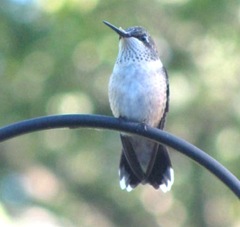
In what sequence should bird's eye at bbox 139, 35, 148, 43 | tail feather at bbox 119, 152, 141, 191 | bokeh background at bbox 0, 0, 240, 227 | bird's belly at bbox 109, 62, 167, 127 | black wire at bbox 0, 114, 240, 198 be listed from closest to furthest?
black wire at bbox 0, 114, 240, 198
tail feather at bbox 119, 152, 141, 191
bird's belly at bbox 109, 62, 167, 127
bird's eye at bbox 139, 35, 148, 43
bokeh background at bbox 0, 0, 240, 227

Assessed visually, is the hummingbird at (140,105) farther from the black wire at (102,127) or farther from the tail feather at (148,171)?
the black wire at (102,127)

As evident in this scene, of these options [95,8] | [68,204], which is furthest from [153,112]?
[68,204]

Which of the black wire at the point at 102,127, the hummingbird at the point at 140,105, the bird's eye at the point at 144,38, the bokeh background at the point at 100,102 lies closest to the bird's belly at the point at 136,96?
the hummingbird at the point at 140,105

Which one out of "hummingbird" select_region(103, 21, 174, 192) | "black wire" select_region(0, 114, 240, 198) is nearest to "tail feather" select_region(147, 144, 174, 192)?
"hummingbird" select_region(103, 21, 174, 192)

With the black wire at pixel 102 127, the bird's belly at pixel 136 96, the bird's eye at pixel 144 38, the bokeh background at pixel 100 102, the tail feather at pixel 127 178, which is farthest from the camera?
the bokeh background at pixel 100 102

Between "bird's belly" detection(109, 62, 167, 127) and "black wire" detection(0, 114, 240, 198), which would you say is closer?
"black wire" detection(0, 114, 240, 198)

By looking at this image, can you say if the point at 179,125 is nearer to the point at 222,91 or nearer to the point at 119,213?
the point at 222,91

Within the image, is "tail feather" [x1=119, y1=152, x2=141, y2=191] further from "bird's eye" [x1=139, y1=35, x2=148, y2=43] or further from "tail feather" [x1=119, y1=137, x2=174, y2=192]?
"bird's eye" [x1=139, y1=35, x2=148, y2=43]

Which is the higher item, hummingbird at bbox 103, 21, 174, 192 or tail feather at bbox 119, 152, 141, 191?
hummingbird at bbox 103, 21, 174, 192

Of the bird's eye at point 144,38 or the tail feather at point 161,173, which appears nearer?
the tail feather at point 161,173

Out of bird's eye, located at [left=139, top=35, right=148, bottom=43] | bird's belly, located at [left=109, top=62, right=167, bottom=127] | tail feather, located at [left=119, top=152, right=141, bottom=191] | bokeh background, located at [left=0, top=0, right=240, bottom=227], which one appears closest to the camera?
tail feather, located at [left=119, top=152, right=141, bottom=191]
